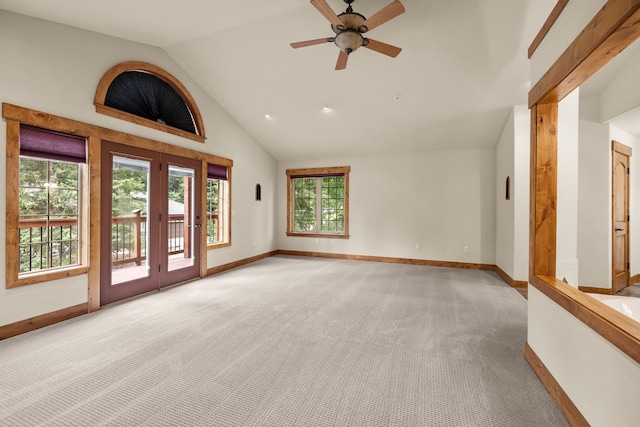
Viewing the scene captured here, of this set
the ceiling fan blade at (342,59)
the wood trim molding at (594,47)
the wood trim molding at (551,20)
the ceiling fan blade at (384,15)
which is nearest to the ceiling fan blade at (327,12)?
the ceiling fan blade at (384,15)

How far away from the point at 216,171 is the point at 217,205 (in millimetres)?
658

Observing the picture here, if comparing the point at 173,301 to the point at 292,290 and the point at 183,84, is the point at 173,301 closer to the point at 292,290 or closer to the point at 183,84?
the point at 292,290

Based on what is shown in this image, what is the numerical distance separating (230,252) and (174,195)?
1.61m

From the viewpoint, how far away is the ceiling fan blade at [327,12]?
7.96 feet

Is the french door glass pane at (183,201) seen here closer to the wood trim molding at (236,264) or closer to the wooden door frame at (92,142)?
the wood trim molding at (236,264)

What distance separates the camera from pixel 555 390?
187 centimetres

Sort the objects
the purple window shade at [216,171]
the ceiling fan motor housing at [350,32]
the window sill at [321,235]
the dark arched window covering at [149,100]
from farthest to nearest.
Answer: the window sill at [321,235] < the purple window shade at [216,171] < the dark arched window covering at [149,100] < the ceiling fan motor housing at [350,32]

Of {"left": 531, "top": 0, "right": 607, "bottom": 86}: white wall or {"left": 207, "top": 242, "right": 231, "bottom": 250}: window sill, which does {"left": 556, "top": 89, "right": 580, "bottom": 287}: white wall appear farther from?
{"left": 207, "top": 242, "right": 231, "bottom": 250}: window sill

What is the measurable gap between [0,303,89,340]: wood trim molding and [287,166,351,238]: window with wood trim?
472 centimetres

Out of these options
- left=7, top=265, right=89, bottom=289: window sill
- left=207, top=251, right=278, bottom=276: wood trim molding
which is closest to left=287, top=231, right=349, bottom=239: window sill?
left=207, top=251, right=278, bottom=276: wood trim molding

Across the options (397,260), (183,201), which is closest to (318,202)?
(397,260)

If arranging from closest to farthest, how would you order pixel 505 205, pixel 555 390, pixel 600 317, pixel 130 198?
pixel 600 317, pixel 555 390, pixel 130 198, pixel 505 205

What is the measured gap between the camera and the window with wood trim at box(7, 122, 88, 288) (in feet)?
9.16

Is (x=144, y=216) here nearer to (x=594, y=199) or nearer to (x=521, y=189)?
(x=521, y=189)
